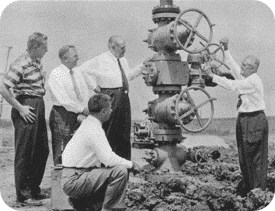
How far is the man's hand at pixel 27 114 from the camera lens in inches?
244

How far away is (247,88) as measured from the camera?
21.3 feet

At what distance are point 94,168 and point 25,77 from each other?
1.73m

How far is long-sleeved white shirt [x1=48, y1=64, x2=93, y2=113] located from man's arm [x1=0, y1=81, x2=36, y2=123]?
296 millimetres

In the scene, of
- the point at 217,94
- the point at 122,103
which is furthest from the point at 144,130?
the point at 217,94

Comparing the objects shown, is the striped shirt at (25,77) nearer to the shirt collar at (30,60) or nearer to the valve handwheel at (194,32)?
the shirt collar at (30,60)

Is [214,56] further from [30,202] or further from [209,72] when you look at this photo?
[30,202]

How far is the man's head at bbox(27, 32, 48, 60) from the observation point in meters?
6.32

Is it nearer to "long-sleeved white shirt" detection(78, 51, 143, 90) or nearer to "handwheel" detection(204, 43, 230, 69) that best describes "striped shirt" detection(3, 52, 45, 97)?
"long-sleeved white shirt" detection(78, 51, 143, 90)

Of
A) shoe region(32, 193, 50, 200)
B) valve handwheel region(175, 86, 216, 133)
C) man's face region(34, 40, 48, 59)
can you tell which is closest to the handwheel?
valve handwheel region(175, 86, 216, 133)

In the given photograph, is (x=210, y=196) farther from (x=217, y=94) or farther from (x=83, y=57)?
(x=83, y=57)

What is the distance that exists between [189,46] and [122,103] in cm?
101

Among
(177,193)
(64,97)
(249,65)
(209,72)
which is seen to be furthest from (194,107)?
(64,97)

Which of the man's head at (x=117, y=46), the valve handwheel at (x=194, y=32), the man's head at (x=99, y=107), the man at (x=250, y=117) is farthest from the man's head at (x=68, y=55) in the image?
the man at (x=250, y=117)

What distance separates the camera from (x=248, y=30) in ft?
23.7
